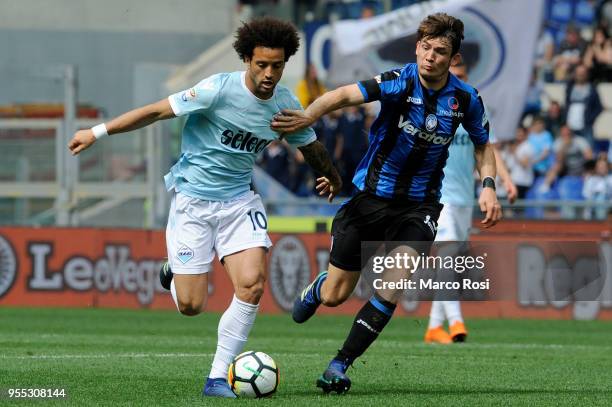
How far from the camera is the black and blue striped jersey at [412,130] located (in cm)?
884

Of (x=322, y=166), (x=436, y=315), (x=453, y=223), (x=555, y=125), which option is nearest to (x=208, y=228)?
(x=322, y=166)

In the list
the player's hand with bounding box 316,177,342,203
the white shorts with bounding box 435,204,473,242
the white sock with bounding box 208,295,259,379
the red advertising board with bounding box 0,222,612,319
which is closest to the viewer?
the white sock with bounding box 208,295,259,379

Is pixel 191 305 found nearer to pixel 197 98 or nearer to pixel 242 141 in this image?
pixel 242 141

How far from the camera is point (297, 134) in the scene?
29.2ft

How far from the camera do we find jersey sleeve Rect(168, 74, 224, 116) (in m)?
8.51

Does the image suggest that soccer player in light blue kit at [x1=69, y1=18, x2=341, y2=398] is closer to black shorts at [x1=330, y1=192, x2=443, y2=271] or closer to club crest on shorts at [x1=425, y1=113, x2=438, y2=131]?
black shorts at [x1=330, y1=192, x2=443, y2=271]

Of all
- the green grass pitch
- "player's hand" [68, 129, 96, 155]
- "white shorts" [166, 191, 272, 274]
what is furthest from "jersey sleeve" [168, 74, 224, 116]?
the green grass pitch

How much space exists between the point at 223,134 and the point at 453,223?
4911mm

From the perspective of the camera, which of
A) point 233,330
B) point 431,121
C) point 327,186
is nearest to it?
point 233,330

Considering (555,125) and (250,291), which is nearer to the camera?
(250,291)

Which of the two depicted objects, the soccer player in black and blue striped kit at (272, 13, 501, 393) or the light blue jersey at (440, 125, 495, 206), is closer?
the soccer player in black and blue striped kit at (272, 13, 501, 393)

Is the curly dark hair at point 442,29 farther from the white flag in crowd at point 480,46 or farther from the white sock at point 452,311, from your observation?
the white flag in crowd at point 480,46

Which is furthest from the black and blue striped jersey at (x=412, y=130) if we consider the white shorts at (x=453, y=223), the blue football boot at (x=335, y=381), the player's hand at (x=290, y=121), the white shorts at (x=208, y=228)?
the white shorts at (x=453, y=223)

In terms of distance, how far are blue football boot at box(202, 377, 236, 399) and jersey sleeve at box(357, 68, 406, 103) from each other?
6.30 ft
